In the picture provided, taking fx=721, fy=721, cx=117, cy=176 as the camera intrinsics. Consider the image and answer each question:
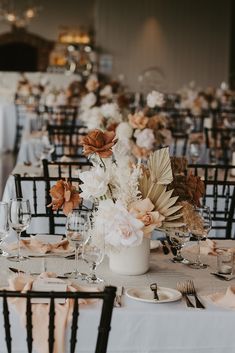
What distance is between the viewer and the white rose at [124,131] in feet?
16.8

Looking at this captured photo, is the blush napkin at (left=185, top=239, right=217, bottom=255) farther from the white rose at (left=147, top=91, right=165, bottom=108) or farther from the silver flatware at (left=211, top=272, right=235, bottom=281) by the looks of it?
the white rose at (left=147, top=91, right=165, bottom=108)

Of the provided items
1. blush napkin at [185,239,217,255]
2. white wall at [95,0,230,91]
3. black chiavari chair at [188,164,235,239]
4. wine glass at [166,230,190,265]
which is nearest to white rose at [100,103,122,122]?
black chiavari chair at [188,164,235,239]

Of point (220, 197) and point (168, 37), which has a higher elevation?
point (168, 37)

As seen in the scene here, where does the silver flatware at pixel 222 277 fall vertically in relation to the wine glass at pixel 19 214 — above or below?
below

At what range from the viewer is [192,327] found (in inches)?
85.0

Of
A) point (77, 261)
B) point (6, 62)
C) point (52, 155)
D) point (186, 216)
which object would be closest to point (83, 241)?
point (77, 261)

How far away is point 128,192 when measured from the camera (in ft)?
7.96

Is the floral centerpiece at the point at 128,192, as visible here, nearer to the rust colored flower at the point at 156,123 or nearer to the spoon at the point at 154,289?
the spoon at the point at 154,289

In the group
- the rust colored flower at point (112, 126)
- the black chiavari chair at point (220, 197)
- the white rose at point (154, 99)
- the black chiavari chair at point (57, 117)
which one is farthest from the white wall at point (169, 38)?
the black chiavari chair at point (220, 197)

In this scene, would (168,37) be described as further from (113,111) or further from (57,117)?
(113,111)

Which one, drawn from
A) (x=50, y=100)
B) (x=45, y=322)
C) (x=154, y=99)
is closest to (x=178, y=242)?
(x=45, y=322)

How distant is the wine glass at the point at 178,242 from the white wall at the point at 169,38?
52.5ft

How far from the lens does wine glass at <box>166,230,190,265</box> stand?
2.68 meters

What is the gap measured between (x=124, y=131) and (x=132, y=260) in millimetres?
2651
